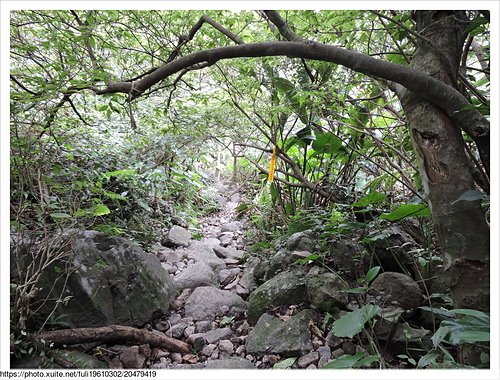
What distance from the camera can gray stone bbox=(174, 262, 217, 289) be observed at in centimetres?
260

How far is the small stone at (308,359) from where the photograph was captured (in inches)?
60.0

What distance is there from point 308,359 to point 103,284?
127cm

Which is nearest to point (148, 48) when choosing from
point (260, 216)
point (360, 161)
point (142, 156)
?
point (142, 156)

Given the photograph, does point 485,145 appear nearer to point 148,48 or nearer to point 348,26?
point 348,26

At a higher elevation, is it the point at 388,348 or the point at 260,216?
the point at 260,216

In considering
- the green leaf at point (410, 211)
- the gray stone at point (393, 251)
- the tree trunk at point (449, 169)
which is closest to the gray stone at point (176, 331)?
the gray stone at point (393, 251)

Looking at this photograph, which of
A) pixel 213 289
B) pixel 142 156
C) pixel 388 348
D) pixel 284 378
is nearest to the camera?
pixel 284 378

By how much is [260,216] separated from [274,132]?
3.80ft

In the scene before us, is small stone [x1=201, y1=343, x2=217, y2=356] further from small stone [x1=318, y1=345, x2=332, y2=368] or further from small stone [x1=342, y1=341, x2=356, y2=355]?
small stone [x1=342, y1=341, x2=356, y2=355]

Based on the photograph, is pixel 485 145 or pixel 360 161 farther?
pixel 360 161

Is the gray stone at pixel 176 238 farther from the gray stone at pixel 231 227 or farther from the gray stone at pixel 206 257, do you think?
the gray stone at pixel 231 227

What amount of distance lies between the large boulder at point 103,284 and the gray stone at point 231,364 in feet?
2.10

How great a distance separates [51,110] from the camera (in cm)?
162

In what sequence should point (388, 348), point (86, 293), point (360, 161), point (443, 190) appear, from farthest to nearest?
1. point (360, 161)
2. point (86, 293)
3. point (388, 348)
4. point (443, 190)
